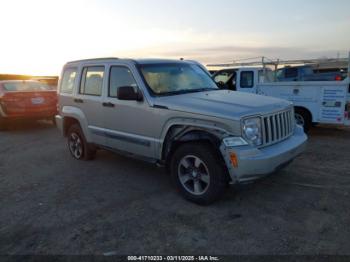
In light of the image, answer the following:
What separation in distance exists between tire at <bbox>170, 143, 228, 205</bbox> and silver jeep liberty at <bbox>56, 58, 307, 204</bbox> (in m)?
0.01

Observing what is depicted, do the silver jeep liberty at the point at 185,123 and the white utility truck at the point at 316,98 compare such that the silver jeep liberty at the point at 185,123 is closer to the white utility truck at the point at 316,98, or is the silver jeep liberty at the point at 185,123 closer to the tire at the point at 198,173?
the tire at the point at 198,173

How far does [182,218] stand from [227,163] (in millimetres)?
879

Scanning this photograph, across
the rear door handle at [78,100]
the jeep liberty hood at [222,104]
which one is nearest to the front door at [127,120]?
the jeep liberty hood at [222,104]

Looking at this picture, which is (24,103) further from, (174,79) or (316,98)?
(316,98)

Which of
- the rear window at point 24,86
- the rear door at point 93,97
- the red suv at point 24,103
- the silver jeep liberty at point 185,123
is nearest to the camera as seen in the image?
the silver jeep liberty at point 185,123

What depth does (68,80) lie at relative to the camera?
6.26 meters

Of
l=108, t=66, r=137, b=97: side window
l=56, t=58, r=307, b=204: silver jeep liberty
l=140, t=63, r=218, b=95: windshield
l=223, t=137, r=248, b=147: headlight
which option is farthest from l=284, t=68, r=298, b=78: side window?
l=223, t=137, r=248, b=147: headlight

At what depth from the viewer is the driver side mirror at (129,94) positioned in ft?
14.1

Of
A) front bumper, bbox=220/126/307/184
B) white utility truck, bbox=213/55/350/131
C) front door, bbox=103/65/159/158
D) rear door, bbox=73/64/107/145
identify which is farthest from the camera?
white utility truck, bbox=213/55/350/131

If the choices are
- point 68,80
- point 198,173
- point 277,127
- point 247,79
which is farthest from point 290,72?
point 198,173

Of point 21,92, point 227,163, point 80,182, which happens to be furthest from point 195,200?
point 21,92

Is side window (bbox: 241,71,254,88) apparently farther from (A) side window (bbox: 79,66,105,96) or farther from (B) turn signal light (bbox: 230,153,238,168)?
(B) turn signal light (bbox: 230,153,238,168)

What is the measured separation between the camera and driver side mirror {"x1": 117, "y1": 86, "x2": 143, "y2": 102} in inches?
169

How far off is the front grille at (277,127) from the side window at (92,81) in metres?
2.98
